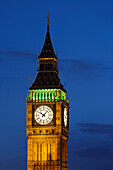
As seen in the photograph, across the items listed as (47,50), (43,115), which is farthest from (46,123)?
(47,50)

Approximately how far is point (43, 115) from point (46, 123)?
4.54 ft

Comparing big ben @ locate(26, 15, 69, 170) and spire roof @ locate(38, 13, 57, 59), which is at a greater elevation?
spire roof @ locate(38, 13, 57, 59)

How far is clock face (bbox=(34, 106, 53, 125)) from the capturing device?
441 feet

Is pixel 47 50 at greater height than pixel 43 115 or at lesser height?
greater

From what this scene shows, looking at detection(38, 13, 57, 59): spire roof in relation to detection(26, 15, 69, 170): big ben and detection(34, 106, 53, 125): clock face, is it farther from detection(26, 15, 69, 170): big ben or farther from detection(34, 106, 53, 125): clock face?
detection(34, 106, 53, 125): clock face

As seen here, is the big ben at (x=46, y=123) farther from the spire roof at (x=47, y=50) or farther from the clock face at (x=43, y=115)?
the spire roof at (x=47, y=50)

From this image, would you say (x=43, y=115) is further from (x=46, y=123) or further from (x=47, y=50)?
(x=47, y=50)

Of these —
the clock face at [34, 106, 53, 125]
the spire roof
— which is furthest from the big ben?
the spire roof

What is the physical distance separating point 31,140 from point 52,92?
837 centimetres

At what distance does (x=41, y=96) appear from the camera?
135875 millimetres

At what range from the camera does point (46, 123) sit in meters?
134

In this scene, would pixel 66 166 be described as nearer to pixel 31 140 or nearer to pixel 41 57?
pixel 31 140

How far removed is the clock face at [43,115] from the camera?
134375 mm

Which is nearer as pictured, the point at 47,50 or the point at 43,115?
the point at 43,115
